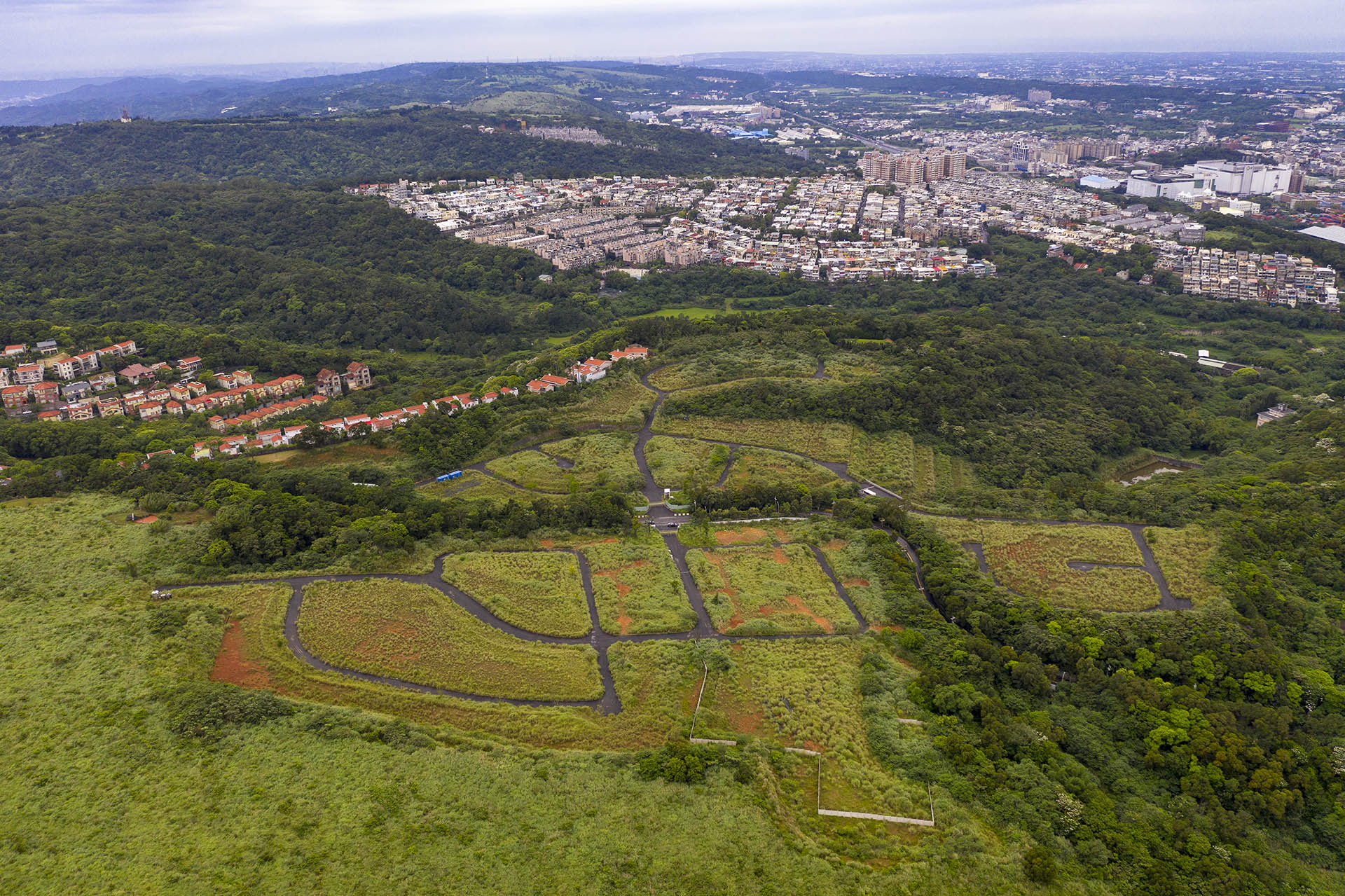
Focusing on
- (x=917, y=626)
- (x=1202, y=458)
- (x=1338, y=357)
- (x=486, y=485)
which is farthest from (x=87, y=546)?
(x=1338, y=357)

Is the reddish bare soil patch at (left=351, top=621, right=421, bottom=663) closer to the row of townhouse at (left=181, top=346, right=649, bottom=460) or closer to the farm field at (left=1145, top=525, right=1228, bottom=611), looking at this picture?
the row of townhouse at (left=181, top=346, right=649, bottom=460)

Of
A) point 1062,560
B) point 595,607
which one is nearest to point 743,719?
point 595,607

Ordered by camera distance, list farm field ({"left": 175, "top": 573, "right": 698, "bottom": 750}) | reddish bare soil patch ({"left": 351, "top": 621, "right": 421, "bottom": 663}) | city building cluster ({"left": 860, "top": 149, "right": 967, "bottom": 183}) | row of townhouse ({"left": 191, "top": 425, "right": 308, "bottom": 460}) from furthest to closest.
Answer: city building cluster ({"left": 860, "top": 149, "right": 967, "bottom": 183}) < row of townhouse ({"left": 191, "top": 425, "right": 308, "bottom": 460}) < reddish bare soil patch ({"left": 351, "top": 621, "right": 421, "bottom": 663}) < farm field ({"left": 175, "top": 573, "right": 698, "bottom": 750})

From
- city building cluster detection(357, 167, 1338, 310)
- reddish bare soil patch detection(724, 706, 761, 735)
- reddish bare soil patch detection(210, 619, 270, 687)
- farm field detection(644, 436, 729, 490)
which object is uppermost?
city building cluster detection(357, 167, 1338, 310)

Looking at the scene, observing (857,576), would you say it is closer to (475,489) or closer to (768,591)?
(768,591)

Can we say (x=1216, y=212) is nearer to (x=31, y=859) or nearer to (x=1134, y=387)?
Answer: (x=1134, y=387)

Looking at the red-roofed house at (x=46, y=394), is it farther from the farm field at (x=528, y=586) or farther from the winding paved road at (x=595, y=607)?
the farm field at (x=528, y=586)

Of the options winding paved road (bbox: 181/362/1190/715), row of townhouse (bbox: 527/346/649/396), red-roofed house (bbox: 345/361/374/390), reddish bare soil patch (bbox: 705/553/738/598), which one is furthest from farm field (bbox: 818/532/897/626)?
red-roofed house (bbox: 345/361/374/390)
